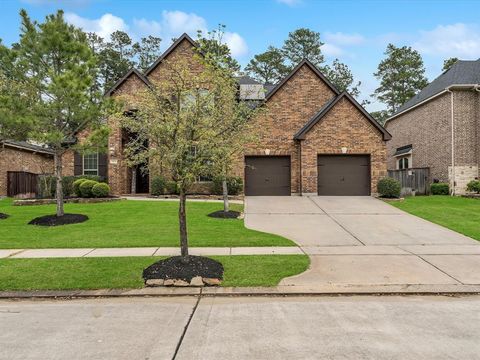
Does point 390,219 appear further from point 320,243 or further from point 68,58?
point 68,58

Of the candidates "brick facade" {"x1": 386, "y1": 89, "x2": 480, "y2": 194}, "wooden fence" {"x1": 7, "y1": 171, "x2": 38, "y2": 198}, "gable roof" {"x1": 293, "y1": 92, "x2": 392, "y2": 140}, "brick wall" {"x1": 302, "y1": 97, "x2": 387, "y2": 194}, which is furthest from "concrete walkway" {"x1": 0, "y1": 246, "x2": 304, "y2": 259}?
"brick facade" {"x1": 386, "y1": 89, "x2": 480, "y2": 194}

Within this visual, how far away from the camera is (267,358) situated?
11.9 feet

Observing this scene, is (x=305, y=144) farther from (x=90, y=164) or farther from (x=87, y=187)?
(x=90, y=164)

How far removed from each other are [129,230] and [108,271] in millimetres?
4239

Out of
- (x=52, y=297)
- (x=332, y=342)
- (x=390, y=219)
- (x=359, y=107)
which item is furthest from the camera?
(x=359, y=107)

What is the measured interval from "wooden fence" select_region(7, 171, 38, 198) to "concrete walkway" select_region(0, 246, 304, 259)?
1622 cm

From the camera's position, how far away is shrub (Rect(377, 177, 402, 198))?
58.3ft

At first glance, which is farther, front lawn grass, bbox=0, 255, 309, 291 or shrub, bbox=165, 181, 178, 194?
shrub, bbox=165, 181, 178, 194

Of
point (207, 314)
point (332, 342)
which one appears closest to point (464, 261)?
point (332, 342)

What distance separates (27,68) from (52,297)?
410 inches

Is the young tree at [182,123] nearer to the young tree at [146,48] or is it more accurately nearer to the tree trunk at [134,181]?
the tree trunk at [134,181]

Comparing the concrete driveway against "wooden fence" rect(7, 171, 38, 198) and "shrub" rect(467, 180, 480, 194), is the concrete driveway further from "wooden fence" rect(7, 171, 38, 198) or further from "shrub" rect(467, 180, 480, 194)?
"wooden fence" rect(7, 171, 38, 198)

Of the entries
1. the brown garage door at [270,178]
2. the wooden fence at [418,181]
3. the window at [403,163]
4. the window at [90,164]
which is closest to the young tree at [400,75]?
the window at [403,163]

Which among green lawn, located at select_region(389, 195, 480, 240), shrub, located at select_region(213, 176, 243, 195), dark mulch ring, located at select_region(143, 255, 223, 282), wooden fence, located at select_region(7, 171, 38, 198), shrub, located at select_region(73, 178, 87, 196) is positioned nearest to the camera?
dark mulch ring, located at select_region(143, 255, 223, 282)
